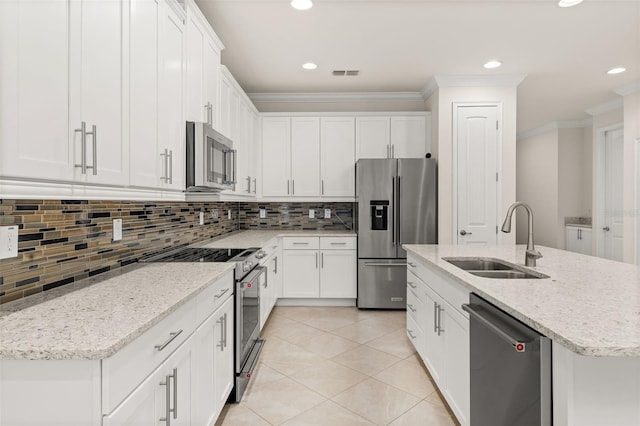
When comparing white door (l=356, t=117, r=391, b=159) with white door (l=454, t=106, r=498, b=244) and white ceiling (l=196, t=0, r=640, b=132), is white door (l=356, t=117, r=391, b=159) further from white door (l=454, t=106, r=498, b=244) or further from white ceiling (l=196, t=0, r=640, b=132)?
white door (l=454, t=106, r=498, b=244)

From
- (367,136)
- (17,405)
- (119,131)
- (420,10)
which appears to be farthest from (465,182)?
(17,405)

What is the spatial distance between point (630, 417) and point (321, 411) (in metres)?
1.60

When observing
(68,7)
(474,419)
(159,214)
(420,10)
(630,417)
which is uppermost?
(420,10)

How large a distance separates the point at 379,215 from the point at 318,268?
97cm

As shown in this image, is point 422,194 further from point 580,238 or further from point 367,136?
point 580,238

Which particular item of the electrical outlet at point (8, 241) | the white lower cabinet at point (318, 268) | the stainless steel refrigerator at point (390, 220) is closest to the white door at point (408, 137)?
the stainless steel refrigerator at point (390, 220)

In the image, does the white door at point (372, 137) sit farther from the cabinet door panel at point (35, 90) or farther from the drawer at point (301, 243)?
the cabinet door panel at point (35, 90)

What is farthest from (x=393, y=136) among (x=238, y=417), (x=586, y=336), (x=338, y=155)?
(x=586, y=336)

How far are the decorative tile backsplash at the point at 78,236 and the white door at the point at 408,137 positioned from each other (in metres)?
2.57

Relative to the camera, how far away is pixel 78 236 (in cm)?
173

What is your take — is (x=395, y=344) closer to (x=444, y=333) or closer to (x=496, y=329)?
(x=444, y=333)

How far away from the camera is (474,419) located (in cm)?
166

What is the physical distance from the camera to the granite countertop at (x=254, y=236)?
127 inches

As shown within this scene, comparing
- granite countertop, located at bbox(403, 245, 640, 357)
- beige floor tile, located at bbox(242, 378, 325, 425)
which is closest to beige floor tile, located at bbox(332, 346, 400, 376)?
beige floor tile, located at bbox(242, 378, 325, 425)
